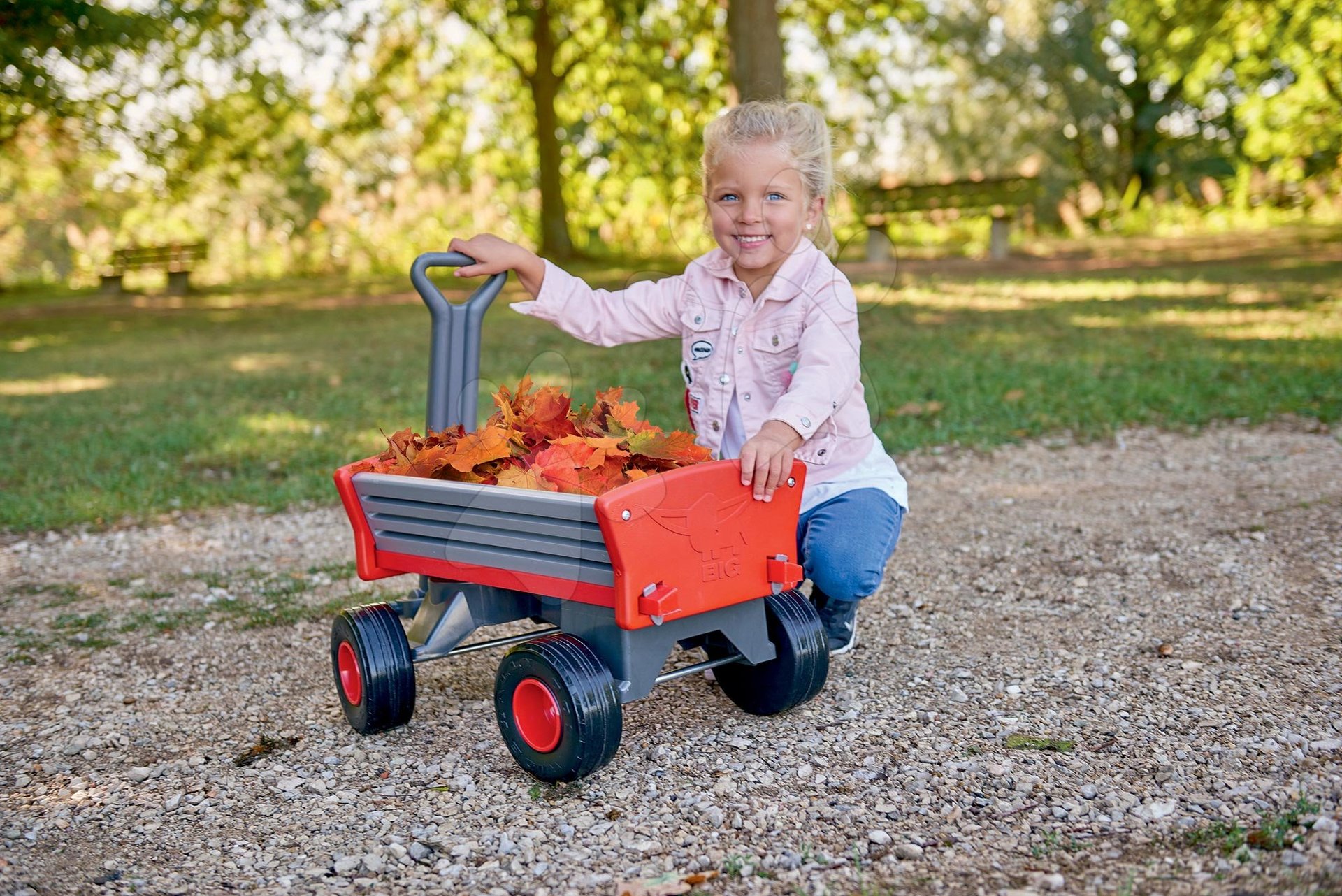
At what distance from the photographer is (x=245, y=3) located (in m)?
13.9

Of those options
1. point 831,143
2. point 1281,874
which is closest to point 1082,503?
point 831,143

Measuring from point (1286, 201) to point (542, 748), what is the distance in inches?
744

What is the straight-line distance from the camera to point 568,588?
Answer: 2.47 m

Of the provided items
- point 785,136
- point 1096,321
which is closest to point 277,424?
point 785,136

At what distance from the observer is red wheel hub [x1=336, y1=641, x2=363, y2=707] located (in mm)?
2870

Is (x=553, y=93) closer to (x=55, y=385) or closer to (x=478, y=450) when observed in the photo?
(x=55, y=385)

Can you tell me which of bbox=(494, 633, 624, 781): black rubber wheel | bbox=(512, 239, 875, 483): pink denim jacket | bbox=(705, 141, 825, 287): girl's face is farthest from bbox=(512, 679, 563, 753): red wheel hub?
bbox=(705, 141, 825, 287): girl's face

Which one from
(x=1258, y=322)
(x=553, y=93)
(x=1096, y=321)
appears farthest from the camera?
(x=553, y=93)

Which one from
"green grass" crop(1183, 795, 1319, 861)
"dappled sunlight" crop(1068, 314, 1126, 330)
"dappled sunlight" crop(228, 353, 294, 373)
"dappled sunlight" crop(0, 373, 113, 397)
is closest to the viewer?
"green grass" crop(1183, 795, 1319, 861)

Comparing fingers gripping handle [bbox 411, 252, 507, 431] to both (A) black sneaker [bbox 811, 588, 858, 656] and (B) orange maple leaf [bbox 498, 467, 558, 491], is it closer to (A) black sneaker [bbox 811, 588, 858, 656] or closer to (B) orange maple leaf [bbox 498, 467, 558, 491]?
(B) orange maple leaf [bbox 498, 467, 558, 491]

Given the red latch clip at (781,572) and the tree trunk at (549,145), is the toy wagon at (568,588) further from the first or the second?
the tree trunk at (549,145)

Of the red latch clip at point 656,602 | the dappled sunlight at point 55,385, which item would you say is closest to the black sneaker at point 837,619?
the red latch clip at point 656,602

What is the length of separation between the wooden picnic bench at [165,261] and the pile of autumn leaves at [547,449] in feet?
52.3

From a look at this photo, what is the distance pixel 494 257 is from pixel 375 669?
40.2 inches
